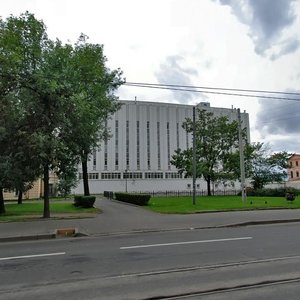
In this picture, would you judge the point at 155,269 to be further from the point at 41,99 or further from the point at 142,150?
the point at 142,150

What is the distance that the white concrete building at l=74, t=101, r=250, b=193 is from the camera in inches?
3152

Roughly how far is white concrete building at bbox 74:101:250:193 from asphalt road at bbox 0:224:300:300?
227 feet

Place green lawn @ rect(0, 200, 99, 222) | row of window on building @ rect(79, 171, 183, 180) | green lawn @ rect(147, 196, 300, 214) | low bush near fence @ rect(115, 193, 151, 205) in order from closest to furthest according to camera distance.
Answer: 1. green lawn @ rect(0, 200, 99, 222)
2. green lawn @ rect(147, 196, 300, 214)
3. low bush near fence @ rect(115, 193, 151, 205)
4. row of window on building @ rect(79, 171, 183, 180)

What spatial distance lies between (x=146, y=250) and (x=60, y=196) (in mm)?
57652

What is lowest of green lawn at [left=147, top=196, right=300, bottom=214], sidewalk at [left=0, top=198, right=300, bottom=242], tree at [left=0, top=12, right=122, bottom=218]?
sidewalk at [left=0, top=198, right=300, bottom=242]

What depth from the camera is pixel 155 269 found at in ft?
23.1

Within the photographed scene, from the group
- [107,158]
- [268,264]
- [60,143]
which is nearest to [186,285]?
[268,264]

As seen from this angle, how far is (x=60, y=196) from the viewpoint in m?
64.3

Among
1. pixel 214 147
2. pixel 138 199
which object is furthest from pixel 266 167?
pixel 138 199

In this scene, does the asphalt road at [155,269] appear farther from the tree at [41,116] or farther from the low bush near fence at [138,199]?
the low bush near fence at [138,199]

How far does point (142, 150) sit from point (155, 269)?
248ft

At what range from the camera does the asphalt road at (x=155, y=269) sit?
5.56m

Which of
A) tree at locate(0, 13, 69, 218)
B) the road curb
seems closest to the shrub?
the road curb

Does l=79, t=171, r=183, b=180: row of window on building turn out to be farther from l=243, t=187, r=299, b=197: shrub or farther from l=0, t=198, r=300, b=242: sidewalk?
l=0, t=198, r=300, b=242: sidewalk
